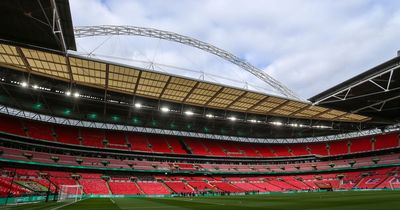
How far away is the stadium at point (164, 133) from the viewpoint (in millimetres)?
28078

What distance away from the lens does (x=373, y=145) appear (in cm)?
6556

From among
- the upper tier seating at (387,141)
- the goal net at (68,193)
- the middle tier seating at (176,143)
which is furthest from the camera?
the upper tier seating at (387,141)

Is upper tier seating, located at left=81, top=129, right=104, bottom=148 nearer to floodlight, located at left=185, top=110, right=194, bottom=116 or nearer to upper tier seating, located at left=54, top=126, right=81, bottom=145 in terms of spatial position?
upper tier seating, located at left=54, top=126, right=81, bottom=145

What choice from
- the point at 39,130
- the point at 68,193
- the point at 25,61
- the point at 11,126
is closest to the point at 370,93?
the point at 68,193

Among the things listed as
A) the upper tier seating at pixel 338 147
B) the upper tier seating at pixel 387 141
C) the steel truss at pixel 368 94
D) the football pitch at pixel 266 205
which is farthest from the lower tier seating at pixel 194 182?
the steel truss at pixel 368 94

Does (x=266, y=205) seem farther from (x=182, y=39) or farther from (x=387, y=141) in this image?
(x=387, y=141)

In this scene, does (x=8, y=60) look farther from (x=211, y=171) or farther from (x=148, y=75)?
(x=211, y=171)

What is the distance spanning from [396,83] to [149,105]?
3627 cm

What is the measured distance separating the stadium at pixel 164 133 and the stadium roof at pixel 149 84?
22 centimetres

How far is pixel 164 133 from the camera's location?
68.4 metres

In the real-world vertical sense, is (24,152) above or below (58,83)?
below

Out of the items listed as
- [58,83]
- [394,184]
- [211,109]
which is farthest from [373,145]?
[58,83]

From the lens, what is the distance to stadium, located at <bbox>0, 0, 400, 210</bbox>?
2808 cm

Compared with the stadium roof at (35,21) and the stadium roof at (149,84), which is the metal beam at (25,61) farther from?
the stadium roof at (35,21)
